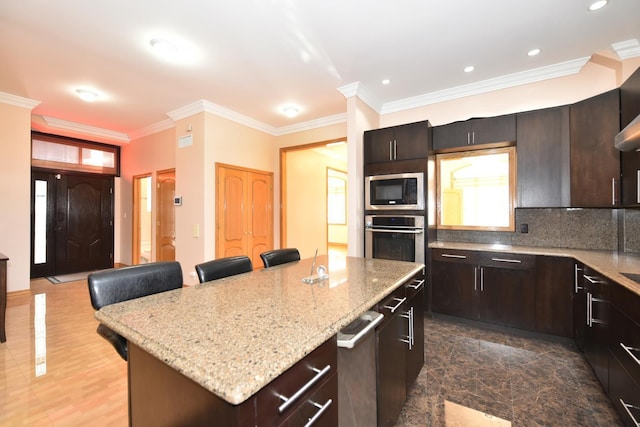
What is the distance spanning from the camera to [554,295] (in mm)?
2658

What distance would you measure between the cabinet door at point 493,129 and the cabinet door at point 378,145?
956mm

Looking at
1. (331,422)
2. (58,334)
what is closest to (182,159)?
(58,334)

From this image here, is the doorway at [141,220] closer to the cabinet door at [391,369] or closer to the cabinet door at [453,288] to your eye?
the cabinet door at [453,288]

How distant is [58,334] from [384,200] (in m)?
3.89

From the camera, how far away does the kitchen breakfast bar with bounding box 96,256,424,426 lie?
72 centimetres

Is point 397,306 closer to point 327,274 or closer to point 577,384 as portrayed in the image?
point 327,274

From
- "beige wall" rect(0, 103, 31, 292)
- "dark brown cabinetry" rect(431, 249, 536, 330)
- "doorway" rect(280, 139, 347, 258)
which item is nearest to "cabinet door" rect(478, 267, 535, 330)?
"dark brown cabinetry" rect(431, 249, 536, 330)

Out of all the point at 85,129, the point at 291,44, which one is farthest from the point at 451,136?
the point at 85,129

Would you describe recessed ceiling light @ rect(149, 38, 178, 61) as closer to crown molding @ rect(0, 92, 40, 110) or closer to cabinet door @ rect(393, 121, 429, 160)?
cabinet door @ rect(393, 121, 429, 160)

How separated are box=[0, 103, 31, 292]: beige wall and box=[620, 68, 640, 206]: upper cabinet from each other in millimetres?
7053

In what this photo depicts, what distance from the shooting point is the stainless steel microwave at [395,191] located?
3291 millimetres

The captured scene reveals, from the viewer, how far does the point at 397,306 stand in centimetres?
158

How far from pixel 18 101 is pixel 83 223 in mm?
2753

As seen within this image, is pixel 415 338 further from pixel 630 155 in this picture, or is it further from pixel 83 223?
pixel 83 223
